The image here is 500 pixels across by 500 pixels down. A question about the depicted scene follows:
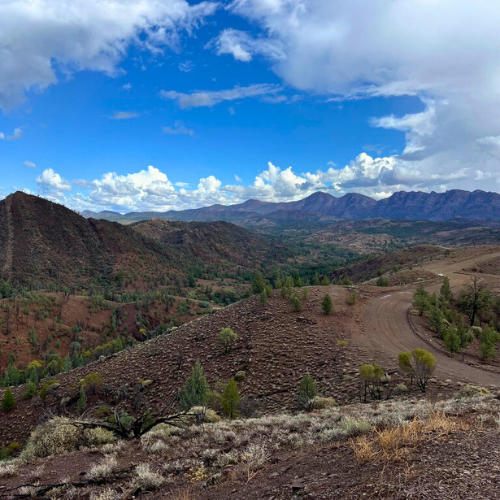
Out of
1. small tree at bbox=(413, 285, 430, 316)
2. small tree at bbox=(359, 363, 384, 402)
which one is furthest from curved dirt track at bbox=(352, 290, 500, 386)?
small tree at bbox=(359, 363, 384, 402)

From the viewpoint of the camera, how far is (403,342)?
2784 cm

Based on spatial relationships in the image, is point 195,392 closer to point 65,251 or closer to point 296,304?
point 296,304

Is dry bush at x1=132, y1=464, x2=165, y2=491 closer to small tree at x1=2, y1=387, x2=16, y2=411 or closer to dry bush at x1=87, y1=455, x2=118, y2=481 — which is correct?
dry bush at x1=87, y1=455, x2=118, y2=481

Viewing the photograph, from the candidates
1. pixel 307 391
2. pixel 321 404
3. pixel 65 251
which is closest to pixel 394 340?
pixel 307 391

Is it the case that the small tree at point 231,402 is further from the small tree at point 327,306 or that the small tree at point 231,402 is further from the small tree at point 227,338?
the small tree at point 327,306

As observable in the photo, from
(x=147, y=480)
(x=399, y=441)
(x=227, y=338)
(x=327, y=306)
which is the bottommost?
(x=227, y=338)

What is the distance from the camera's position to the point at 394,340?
92.4 ft

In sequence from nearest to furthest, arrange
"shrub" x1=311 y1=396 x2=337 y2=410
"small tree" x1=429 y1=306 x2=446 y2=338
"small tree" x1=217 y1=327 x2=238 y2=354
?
"shrub" x1=311 y1=396 x2=337 y2=410
"small tree" x1=429 y1=306 x2=446 y2=338
"small tree" x1=217 y1=327 x2=238 y2=354

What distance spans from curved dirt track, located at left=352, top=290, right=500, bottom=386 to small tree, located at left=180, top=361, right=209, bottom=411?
13188mm

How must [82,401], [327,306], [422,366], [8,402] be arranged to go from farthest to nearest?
[327,306]
[8,402]
[82,401]
[422,366]

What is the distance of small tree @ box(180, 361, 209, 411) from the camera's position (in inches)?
806

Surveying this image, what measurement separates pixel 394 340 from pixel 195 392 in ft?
59.7

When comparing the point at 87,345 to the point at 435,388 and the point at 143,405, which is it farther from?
the point at 435,388

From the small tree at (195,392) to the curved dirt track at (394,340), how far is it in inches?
519
